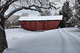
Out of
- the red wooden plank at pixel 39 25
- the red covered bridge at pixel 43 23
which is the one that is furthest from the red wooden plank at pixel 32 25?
the red wooden plank at pixel 39 25

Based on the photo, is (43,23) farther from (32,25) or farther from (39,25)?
(32,25)

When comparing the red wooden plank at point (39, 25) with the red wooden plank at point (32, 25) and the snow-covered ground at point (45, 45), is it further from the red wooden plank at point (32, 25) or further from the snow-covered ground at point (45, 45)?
the snow-covered ground at point (45, 45)

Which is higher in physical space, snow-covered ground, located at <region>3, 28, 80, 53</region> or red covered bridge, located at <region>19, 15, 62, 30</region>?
snow-covered ground, located at <region>3, 28, 80, 53</region>

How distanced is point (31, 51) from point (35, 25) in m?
26.2

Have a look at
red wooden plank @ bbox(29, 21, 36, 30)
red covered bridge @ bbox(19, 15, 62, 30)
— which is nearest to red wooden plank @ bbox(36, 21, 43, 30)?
red covered bridge @ bbox(19, 15, 62, 30)

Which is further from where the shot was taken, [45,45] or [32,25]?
[32,25]

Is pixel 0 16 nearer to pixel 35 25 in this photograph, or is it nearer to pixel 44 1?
pixel 44 1

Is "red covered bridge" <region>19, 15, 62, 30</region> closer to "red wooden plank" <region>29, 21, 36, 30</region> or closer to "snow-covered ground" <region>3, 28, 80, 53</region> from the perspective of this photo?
"red wooden plank" <region>29, 21, 36, 30</region>

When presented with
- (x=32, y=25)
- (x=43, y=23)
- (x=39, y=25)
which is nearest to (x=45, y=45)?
(x=39, y=25)

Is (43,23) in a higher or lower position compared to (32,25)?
higher

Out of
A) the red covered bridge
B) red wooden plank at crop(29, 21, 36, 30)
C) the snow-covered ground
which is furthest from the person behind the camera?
red wooden plank at crop(29, 21, 36, 30)

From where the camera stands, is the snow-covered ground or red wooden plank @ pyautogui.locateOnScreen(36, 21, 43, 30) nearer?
the snow-covered ground

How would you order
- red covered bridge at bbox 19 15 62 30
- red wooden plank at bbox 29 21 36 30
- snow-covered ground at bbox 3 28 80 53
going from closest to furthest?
snow-covered ground at bbox 3 28 80 53, red covered bridge at bbox 19 15 62 30, red wooden plank at bbox 29 21 36 30

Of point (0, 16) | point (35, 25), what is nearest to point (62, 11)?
point (35, 25)
